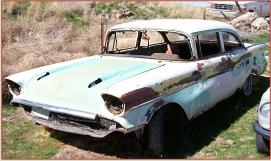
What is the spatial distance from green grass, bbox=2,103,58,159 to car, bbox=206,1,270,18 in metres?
16.5

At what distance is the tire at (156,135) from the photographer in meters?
4.62

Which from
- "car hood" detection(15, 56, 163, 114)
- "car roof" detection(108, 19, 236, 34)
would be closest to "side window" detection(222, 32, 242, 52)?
"car roof" detection(108, 19, 236, 34)

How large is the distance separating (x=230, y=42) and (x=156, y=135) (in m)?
3.22

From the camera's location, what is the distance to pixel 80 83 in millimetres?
4805

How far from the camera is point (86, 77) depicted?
196 inches

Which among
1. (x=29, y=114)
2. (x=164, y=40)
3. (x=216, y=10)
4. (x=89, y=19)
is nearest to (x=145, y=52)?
(x=164, y=40)

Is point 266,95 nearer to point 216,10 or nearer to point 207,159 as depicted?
point 207,159

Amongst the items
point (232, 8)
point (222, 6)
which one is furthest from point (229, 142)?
point (232, 8)

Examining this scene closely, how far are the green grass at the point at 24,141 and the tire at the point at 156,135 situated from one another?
1252 millimetres

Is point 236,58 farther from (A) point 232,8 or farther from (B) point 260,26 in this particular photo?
(A) point 232,8

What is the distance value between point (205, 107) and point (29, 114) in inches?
92.9

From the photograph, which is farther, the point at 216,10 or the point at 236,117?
the point at 216,10

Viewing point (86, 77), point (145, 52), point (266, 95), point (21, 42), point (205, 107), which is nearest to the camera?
point (266, 95)

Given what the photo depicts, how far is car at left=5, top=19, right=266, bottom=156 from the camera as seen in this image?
14.3ft
